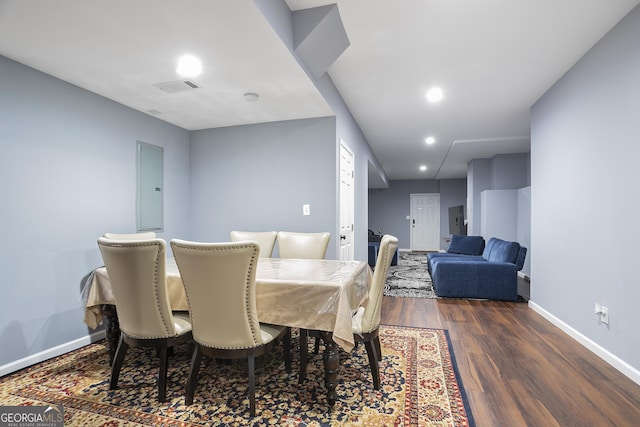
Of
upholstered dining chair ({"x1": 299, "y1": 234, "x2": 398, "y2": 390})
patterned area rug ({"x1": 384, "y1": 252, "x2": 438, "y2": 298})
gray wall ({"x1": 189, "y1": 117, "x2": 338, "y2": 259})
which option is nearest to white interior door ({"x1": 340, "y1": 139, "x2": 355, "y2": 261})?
gray wall ({"x1": 189, "y1": 117, "x2": 338, "y2": 259})

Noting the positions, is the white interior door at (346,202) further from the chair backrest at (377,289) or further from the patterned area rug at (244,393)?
the chair backrest at (377,289)

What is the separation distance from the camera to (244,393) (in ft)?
6.44

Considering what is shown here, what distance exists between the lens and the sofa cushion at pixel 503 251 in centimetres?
427

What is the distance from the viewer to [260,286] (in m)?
1.89

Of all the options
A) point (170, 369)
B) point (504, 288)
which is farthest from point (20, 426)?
point (504, 288)

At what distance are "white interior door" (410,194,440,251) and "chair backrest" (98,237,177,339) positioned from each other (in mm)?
10342

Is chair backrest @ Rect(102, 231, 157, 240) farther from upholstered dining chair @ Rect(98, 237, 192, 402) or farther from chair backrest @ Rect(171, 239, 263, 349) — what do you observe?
chair backrest @ Rect(171, 239, 263, 349)

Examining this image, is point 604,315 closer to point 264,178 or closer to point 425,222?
point 264,178

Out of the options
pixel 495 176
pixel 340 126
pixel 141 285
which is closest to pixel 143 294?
pixel 141 285

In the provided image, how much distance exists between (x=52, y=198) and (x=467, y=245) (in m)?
6.40

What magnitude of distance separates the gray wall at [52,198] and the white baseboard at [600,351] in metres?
4.10

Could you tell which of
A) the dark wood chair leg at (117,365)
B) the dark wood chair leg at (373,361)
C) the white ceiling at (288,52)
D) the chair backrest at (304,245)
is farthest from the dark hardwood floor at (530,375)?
the white ceiling at (288,52)

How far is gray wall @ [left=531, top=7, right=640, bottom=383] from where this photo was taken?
221 cm

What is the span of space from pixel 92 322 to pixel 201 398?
1.13m
